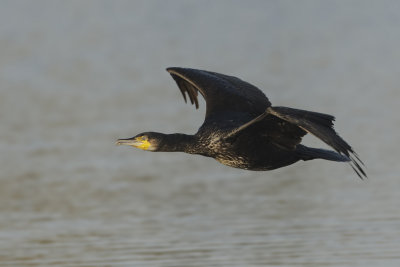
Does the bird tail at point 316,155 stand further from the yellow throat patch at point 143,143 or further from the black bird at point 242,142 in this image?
the yellow throat patch at point 143,143

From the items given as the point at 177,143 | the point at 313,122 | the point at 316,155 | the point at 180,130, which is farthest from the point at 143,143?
the point at 180,130

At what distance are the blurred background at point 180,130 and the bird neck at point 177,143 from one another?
3.71ft

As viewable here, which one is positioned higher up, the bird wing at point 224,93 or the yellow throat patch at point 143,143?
the bird wing at point 224,93

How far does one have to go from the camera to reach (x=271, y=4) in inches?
846

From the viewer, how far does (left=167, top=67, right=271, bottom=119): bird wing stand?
401 inches

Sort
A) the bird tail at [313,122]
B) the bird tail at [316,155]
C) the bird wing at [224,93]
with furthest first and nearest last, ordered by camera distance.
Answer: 1. the bird wing at [224,93]
2. the bird tail at [316,155]
3. the bird tail at [313,122]

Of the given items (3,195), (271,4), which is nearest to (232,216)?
(3,195)

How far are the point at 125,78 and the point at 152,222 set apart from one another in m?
6.91

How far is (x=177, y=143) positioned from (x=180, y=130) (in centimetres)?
534

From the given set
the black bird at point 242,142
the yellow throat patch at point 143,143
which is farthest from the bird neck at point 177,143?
the yellow throat patch at point 143,143

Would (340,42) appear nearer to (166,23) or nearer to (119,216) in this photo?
(166,23)

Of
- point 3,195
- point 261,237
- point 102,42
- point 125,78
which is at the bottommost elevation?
point 261,237

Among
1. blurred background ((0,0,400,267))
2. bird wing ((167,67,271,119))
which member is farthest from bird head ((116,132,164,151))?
blurred background ((0,0,400,267))

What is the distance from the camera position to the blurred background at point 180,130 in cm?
1075
